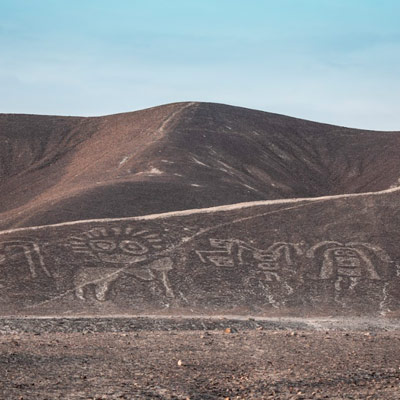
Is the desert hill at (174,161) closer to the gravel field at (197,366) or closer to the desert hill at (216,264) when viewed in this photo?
the desert hill at (216,264)

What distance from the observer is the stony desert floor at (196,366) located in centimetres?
1466

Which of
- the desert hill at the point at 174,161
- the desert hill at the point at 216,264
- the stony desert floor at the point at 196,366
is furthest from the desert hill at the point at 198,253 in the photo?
the stony desert floor at the point at 196,366

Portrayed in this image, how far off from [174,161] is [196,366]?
2570 inches

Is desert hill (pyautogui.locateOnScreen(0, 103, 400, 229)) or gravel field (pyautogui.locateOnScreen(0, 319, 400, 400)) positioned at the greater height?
desert hill (pyautogui.locateOnScreen(0, 103, 400, 229))

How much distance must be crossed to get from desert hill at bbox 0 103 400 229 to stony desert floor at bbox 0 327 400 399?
37843mm

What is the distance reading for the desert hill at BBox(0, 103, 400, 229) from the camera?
6638 centimetres

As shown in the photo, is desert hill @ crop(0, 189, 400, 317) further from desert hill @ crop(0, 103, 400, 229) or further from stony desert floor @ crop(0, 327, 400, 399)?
desert hill @ crop(0, 103, 400, 229)

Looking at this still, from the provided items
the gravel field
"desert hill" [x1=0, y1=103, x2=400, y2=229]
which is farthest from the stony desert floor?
"desert hill" [x1=0, y1=103, x2=400, y2=229]

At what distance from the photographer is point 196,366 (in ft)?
55.8

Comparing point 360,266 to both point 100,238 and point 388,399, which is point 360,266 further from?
point 388,399

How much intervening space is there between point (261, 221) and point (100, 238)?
888 centimetres

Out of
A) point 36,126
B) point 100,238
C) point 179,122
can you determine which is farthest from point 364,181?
point 100,238

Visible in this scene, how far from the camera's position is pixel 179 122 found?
330ft

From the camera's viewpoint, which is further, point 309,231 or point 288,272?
point 309,231
